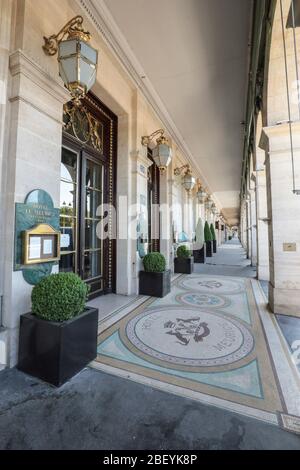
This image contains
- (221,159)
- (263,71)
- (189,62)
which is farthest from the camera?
(221,159)

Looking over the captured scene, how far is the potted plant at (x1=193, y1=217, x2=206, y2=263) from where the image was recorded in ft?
31.2

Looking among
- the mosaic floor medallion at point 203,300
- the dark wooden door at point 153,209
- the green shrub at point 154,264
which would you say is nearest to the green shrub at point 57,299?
the mosaic floor medallion at point 203,300

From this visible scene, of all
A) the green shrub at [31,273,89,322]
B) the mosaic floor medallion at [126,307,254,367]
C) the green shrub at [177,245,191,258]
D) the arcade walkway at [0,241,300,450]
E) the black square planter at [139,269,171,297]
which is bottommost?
the arcade walkway at [0,241,300,450]

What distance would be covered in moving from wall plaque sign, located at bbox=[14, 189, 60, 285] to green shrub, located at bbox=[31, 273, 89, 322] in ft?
1.10

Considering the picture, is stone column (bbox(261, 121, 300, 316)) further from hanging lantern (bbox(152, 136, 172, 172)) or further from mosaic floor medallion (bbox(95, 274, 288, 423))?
hanging lantern (bbox(152, 136, 172, 172))

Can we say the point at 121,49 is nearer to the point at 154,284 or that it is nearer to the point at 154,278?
the point at 154,278

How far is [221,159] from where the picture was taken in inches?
392

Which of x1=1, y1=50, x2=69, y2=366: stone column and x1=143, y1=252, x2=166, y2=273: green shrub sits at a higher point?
x1=1, y1=50, x2=69, y2=366: stone column

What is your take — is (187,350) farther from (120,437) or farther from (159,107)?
(159,107)

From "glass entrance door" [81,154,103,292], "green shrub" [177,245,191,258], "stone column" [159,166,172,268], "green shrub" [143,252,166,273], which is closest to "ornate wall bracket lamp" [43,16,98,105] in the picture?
"glass entrance door" [81,154,103,292]

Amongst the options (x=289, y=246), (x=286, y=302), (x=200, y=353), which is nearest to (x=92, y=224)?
(x=200, y=353)

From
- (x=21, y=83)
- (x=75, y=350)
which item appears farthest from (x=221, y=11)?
(x=75, y=350)

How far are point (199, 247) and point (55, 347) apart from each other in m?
8.44

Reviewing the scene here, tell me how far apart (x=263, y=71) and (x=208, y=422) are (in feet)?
16.0
